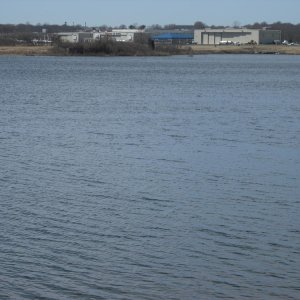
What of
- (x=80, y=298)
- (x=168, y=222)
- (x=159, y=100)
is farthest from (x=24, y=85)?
(x=80, y=298)

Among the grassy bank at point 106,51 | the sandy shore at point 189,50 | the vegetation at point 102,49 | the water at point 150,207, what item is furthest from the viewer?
the sandy shore at point 189,50

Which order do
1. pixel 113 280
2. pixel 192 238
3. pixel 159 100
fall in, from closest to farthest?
pixel 113 280 → pixel 192 238 → pixel 159 100

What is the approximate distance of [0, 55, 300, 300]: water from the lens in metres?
13.0

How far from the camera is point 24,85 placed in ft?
211

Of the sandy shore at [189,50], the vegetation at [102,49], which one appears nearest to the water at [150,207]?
the vegetation at [102,49]

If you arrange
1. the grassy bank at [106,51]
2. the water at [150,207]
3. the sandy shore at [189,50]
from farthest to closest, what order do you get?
the sandy shore at [189,50] → the grassy bank at [106,51] → the water at [150,207]

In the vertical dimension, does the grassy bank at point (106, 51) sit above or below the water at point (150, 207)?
below

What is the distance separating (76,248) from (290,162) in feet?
34.2

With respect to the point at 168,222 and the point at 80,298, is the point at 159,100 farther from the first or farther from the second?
the point at 80,298

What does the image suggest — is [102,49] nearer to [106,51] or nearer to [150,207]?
[106,51]

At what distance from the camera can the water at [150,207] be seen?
13.0 m

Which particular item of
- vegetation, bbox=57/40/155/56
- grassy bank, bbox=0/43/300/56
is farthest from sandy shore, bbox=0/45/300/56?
vegetation, bbox=57/40/155/56

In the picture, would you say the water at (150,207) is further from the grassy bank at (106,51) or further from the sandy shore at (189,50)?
the sandy shore at (189,50)

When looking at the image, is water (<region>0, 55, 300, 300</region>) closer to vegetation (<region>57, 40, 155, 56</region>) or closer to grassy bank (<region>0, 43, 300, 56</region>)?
vegetation (<region>57, 40, 155, 56</region>)
